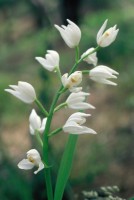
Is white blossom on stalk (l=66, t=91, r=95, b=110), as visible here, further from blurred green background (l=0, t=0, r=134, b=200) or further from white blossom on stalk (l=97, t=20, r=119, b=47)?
blurred green background (l=0, t=0, r=134, b=200)

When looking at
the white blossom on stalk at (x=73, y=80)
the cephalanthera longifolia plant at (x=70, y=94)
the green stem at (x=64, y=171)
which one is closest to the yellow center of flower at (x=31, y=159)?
the cephalanthera longifolia plant at (x=70, y=94)

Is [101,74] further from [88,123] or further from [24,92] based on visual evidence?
[88,123]

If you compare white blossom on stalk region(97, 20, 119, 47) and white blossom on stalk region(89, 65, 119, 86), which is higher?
white blossom on stalk region(97, 20, 119, 47)

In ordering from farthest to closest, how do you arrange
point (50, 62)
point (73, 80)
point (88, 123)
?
point (88, 123) → point (50, 62) → point (73, 80)

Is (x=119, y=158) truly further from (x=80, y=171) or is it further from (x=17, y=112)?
(x=17, y=112)

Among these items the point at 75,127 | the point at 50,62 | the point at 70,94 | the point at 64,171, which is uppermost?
the point at 50,62

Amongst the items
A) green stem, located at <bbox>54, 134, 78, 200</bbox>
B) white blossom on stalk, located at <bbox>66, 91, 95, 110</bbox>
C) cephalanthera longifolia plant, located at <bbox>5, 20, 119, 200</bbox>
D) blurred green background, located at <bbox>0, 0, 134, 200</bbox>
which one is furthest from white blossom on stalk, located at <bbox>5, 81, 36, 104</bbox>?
blurred green background, located at <bbox>0, 0, 134, 200</bbox>

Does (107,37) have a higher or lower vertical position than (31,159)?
higher

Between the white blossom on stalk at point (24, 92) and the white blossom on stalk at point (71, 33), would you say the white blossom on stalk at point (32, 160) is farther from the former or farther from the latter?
the white blossom on stalk at point (71, 33)

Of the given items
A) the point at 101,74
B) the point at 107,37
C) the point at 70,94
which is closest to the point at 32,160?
the point at 70,94
